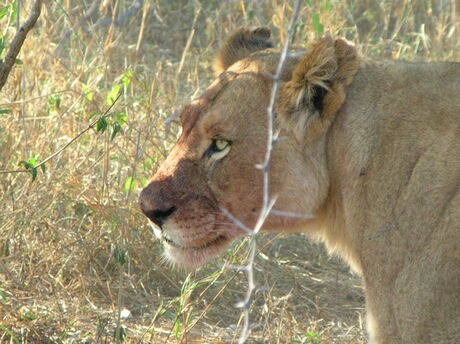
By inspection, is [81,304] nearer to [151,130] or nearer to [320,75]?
[151,130]

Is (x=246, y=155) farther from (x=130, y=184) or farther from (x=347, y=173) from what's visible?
(x=130, y=184)

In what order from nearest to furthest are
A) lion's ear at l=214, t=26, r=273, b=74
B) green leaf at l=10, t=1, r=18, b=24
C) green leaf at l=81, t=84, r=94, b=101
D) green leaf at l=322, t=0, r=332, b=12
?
1. lion's ear at l=214, t=26, r=273, b=74
2. green leaf at l=10, t=1, r=18, b=24
3. green leaf at l=81, t=84, r=94, b=101
4. green leaf at l=322, t=0, r=332, b=12

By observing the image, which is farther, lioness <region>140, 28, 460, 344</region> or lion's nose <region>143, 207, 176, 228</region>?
lion's nose <region>143, 207, 176, 228</region>

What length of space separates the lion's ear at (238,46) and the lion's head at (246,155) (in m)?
0.28

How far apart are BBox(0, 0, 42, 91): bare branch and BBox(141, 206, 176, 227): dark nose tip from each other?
846 mm

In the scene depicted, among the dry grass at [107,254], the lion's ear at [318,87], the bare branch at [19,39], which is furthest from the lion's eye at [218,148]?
the bare branch at [19,39]

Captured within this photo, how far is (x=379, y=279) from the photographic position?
8.97 feet

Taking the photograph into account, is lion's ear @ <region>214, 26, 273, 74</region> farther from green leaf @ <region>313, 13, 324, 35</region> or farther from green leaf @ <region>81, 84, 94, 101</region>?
green leaf @ <region>313, 13, 324, 35</region>

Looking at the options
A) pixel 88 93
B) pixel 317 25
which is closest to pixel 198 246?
pixel 88 93

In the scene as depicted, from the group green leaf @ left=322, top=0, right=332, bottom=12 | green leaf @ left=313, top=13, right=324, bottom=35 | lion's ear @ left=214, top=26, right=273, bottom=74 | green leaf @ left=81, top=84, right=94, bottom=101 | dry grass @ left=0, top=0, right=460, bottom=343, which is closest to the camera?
lion's ear @ left=214, top=26, right=273, bottom=74

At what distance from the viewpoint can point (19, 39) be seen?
11.1ft

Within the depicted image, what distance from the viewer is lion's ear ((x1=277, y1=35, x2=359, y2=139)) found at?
2.88 m

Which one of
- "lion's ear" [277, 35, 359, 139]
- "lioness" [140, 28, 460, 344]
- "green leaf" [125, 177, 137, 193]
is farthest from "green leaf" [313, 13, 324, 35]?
"lion's ear" [277, 35, 359, 139]

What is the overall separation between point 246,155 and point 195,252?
0.41 metres
